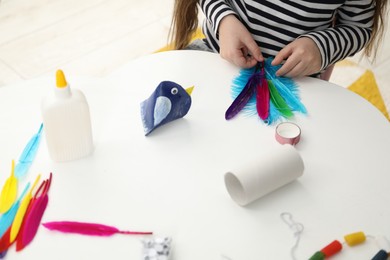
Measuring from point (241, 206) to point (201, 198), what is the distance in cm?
6

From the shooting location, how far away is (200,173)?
2.56 feet

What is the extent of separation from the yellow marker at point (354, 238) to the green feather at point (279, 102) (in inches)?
11.0

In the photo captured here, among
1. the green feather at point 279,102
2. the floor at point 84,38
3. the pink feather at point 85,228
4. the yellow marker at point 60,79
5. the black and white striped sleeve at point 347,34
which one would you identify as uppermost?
the floor at point 84,38

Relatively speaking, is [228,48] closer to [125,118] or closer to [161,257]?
[125,118]

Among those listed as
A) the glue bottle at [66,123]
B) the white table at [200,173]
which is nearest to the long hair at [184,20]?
the white table at [200,173]

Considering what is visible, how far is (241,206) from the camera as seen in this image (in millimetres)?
731

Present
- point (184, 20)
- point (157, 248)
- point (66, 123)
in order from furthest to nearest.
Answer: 1. point (184, 20)
2. point (66, 123)
3. point (157, 248)

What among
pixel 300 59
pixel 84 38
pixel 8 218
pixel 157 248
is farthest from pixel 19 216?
pixel 84 38

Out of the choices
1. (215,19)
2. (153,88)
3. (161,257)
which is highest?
(215,19)

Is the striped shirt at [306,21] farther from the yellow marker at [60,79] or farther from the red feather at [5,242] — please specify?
the red feather at [5,242]

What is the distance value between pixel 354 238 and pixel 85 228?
0.40 m

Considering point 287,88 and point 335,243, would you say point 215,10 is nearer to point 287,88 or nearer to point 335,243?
point 287,88

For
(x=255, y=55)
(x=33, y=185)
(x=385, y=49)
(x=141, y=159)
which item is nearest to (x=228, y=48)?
(x=255, y=55)

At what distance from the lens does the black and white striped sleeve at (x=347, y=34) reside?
1.03 metres
